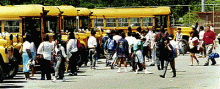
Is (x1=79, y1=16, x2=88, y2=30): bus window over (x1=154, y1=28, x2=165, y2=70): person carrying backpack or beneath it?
over

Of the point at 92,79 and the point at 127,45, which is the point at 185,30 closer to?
the point at 127,45

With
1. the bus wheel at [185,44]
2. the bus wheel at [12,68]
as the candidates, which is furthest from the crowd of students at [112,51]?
the bus wheel at [185,44]

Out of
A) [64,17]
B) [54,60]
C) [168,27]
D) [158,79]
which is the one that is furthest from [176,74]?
[168,27]

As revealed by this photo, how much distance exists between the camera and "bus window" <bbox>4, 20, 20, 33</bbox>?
19.8 meters

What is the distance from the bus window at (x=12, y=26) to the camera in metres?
19.8

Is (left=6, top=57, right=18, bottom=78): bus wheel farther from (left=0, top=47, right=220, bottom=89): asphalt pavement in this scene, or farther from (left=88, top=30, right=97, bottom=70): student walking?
(left=88, top=30, right=97, bottom=70): student walking

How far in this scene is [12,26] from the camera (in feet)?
65.5

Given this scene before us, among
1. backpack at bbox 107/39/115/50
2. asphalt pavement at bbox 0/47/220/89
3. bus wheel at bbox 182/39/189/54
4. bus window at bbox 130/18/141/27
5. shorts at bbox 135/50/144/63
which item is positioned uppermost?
bus window at bbox 130/18/141/27

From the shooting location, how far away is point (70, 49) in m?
17.4

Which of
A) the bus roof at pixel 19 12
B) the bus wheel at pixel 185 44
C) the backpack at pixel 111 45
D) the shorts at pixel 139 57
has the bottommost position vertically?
the bus wheel at pixel 185 44

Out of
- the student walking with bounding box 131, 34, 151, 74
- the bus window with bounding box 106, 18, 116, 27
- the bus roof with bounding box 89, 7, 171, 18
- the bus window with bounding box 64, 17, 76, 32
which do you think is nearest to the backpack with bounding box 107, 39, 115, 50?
the student walking with bounding box 131, 34, 151, 74

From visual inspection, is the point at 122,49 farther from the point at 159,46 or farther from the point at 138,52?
the point at 159,46

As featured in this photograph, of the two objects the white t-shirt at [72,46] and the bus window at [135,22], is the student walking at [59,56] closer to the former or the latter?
the white t-shirt at [72,46]

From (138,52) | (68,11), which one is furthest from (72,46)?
(68,11)
